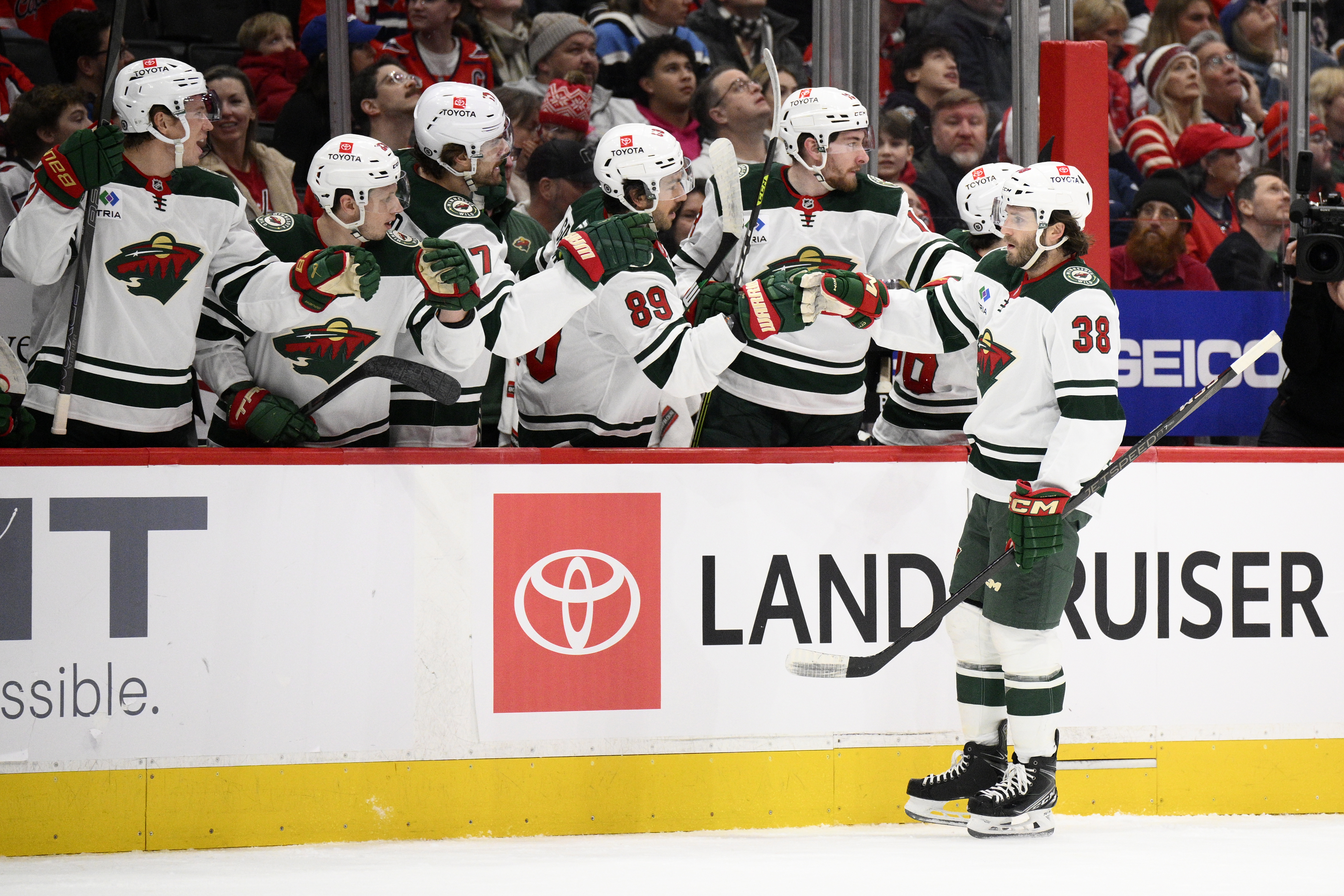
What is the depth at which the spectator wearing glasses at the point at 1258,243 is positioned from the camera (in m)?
4.91

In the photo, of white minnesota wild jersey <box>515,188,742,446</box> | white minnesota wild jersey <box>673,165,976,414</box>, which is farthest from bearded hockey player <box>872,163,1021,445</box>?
white minnesota wild jersey <box>515,188,742,446</box>

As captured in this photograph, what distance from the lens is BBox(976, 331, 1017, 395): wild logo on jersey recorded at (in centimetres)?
291

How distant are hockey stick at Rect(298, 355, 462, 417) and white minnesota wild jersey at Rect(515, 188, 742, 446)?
28cm

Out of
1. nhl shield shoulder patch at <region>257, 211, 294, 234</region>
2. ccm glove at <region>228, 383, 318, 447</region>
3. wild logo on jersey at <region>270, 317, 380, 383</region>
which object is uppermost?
nhl shield shoulder patch at <region>257, 211, 294, 234</region>

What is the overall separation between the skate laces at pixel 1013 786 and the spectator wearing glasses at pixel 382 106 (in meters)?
2.65

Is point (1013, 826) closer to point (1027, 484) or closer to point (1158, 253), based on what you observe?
point (1027, 484)

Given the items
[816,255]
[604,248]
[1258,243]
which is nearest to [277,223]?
[604,248]

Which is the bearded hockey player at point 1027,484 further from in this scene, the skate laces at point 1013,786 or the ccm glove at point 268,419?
the ccm glove at point 268,419

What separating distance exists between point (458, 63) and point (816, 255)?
5.97 ft

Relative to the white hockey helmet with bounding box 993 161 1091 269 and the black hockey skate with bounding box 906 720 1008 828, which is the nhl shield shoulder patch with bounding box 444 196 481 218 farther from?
the black hockey skate with bounding box 906 720 1008 828

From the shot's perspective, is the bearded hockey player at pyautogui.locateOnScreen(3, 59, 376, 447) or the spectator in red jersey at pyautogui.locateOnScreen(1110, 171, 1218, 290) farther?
the spectator in red jersey at pyautogui.locateOnScreen(1110, 171, 1218, 290)

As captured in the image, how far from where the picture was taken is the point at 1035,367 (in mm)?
2881

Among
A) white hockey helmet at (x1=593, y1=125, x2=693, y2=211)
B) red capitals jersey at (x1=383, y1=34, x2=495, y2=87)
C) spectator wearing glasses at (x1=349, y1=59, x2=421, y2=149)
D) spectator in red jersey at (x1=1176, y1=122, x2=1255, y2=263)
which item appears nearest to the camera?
white hockey helmet at (x1=593, y1=125, x2=693, y2=211)

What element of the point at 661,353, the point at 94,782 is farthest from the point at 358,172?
the point at 94,782
